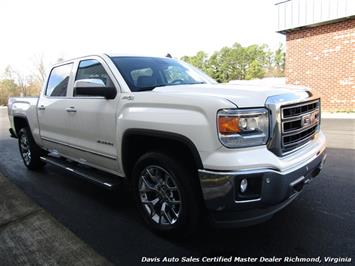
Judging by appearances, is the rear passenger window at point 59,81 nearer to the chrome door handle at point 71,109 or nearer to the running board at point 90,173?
the chrome door handle at point 71,109

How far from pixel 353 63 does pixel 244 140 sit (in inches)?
527

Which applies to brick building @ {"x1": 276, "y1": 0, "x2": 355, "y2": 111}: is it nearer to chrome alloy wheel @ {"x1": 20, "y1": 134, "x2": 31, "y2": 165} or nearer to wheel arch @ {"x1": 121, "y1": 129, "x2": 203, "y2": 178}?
chrome alloy wheel @ {"x1": 20, "y1": 134, "x2": 31, "y2": 165}

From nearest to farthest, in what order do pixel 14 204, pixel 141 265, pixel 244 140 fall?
pixel 244 140
pixel 141 265
pixel 14 204

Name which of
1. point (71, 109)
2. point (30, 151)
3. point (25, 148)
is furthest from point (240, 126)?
point (25, 148)

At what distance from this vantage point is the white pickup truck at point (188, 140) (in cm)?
269

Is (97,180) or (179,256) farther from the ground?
(97,180)

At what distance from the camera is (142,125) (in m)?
3.28

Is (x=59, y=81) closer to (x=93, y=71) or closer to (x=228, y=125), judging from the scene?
(x=93, y=71)

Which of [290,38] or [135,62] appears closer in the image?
[135,62]

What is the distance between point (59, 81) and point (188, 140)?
311cm

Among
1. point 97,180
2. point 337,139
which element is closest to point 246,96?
point 97,180

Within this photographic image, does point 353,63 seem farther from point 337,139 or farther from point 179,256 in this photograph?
point 179,256

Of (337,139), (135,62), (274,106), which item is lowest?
(337,139)

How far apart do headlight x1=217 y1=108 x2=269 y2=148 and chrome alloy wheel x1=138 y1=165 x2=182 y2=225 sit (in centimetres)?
73
